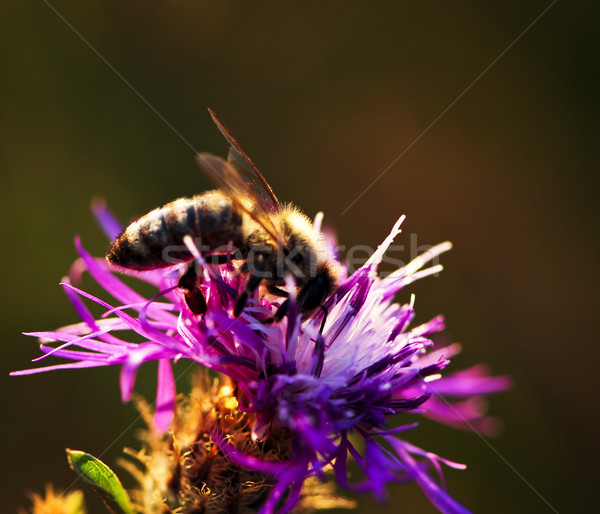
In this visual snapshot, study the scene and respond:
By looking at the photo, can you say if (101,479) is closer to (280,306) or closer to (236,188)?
(280,306)

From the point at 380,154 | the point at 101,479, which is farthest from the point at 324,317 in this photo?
the point at 380,154

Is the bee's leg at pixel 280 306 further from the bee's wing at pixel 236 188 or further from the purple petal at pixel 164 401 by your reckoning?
the purple petal at pixel 164 401

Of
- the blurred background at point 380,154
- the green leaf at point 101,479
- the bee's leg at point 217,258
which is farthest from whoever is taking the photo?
the blurred background at point 380,154

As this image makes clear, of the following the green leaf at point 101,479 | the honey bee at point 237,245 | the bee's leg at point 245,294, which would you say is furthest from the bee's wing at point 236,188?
the green leaf at point 101,479

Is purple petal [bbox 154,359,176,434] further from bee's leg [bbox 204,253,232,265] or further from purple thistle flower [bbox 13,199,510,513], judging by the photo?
bee's leg [bbox 204,253,232,265]

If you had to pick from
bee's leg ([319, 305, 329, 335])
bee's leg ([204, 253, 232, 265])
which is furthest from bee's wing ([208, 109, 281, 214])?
bee's leg ([319, 305, 329, 335])

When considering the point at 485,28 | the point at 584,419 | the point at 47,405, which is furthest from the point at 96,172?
the point at 584,419
